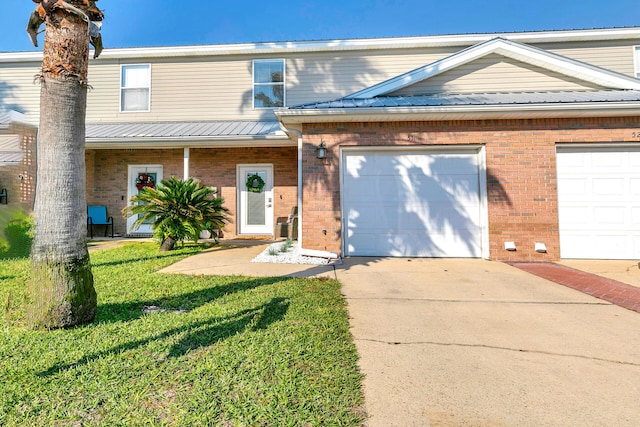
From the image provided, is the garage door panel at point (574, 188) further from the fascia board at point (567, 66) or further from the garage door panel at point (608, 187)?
the fascia board at point (567, 66)

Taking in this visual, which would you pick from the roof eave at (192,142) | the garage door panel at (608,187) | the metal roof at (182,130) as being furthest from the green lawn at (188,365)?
the garage door panel at (608,187)

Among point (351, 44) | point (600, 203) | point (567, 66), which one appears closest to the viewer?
point (600, 203)

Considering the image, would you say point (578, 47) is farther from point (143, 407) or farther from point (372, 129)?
point (143, 407)

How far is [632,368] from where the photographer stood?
2227 millimetres

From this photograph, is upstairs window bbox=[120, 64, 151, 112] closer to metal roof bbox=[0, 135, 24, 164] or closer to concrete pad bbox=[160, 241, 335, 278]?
concrete pad bbox=[160, 241, 335, 278]

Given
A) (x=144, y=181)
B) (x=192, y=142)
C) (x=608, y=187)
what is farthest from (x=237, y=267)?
(x=608, y=187)

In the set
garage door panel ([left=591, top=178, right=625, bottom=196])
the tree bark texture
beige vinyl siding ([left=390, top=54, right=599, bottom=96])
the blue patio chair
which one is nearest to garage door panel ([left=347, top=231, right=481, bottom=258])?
garage door panel ([left=591, top=178, right=625, bottom=196])

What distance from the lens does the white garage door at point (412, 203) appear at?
6.31m

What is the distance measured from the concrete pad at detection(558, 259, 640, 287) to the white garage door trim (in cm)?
143

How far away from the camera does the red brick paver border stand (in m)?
3.73

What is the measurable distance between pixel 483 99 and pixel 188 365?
674 cm

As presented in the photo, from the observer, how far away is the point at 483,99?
20.9ft

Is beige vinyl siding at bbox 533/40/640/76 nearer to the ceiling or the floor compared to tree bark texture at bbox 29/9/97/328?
nearer to the ceiling

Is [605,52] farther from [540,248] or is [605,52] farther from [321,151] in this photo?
[321,151]
